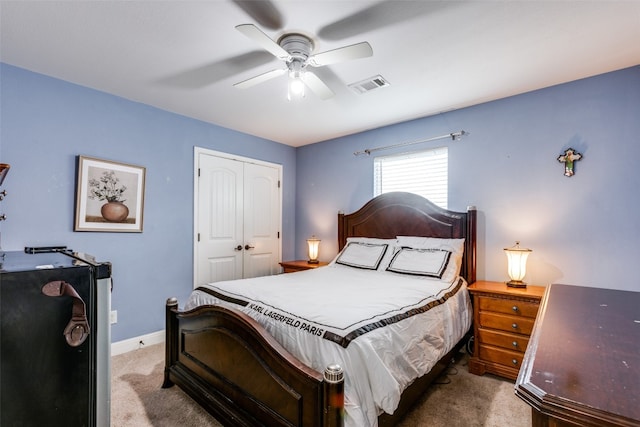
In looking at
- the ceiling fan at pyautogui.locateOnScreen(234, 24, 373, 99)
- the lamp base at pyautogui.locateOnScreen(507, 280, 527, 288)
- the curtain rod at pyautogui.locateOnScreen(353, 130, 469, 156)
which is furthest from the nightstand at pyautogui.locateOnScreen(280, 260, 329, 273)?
the ceiling fan at pyautogui.locateOnScreen(234, 24, 373, 99)

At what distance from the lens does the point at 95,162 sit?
2803mm

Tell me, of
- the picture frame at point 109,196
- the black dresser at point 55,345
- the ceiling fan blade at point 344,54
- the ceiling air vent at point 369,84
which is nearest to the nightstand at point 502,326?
the ceiling air vent at point 369,84

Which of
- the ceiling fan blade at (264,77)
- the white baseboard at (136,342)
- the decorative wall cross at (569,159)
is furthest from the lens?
the white baseboard at (136,342)

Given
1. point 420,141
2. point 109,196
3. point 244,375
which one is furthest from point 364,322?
point 109,196

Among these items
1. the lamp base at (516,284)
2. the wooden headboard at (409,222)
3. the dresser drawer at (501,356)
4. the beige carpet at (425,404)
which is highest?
the wooden headboard at (409,222)

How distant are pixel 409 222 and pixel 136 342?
121 inches

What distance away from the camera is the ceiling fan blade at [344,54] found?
1.73 m

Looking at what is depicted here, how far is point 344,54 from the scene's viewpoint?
182cm

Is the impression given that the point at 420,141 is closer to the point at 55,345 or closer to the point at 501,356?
the point at 501,356

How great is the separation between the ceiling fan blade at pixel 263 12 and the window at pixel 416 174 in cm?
224

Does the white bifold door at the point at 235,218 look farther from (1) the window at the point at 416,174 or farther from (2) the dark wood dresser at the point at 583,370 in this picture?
(2) the dark wood dresser at the point at 583,370

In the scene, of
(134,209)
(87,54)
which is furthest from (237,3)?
(134,209)

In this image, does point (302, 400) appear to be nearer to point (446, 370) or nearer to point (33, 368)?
point (33, 368)

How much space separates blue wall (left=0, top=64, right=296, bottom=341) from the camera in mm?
2434
